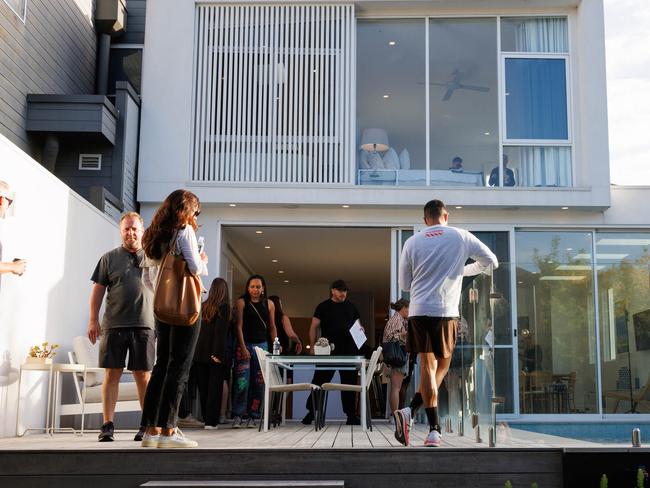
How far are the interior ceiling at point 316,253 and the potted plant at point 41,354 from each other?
4.20 meters

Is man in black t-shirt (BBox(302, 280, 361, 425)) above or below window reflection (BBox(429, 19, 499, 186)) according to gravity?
below

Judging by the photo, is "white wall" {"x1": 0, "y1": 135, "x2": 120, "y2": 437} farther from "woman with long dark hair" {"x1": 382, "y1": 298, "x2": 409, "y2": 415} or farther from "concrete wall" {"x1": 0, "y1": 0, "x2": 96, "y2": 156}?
"woman with long dark hair" {"x1": 382, "y1": 298, "x2": 409, "y2": 415}

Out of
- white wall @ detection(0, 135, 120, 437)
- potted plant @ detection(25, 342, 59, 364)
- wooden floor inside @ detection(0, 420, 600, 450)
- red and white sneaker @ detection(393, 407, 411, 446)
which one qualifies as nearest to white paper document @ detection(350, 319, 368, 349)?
wooden floor inside @ detection(0, 420, 600, 450)

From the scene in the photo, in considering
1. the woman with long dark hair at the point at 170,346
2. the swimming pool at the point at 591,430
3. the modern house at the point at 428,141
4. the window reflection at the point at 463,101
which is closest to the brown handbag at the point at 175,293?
the woman with long dark hair at the point at 170,346

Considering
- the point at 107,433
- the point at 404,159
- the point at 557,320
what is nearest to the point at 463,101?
the point at 404,159

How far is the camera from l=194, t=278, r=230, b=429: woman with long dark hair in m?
8.35

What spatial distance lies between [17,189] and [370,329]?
1285 cm

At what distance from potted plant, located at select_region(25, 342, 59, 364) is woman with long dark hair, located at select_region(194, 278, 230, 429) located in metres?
1.42

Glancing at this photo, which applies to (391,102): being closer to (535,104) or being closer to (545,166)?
(535,104)

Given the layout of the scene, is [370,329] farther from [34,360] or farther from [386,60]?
[34,360]

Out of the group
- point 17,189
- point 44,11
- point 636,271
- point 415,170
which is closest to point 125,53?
point 44,11

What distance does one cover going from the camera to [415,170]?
36.4 ft

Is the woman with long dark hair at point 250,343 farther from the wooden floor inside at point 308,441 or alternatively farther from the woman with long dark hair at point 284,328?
the wooden floor inside at point 308,441

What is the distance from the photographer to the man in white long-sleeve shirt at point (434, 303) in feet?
17.3
